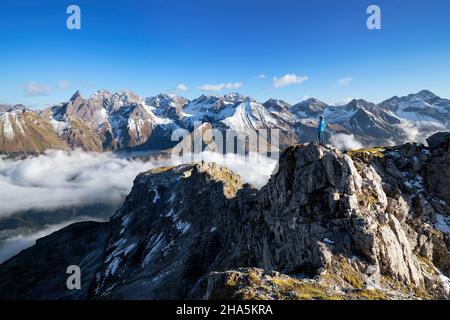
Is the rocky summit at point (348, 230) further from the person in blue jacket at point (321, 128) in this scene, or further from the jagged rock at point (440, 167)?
the person in blue jacket at point (321, 128)

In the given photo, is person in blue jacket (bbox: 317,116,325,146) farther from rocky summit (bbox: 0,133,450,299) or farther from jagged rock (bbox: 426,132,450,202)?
jagged rock (bbox: 426,132,450,202)

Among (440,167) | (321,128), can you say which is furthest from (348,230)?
(440,167)

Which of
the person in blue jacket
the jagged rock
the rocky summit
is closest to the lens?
the rocky summit

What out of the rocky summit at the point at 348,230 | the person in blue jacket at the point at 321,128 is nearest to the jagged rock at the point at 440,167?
the rocky summit at the point at 348,230

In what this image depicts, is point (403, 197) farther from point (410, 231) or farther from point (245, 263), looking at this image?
point (245, 263)

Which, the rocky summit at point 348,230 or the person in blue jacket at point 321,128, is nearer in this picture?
the rocky summit at point 348,230

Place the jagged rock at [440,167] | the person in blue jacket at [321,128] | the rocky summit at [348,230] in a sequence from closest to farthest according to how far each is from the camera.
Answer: the rocky summit at [348,230]
the person in blue jacket at [321,128]
the jagged rock at [440,167]

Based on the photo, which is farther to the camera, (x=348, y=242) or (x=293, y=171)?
(x=293, y=171)

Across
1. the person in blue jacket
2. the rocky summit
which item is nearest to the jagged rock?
the rocky summit

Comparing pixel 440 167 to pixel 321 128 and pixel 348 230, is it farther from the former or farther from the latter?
pixel 348 230

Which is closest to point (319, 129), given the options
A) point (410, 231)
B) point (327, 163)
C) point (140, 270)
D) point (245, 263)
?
point (327, 163)
